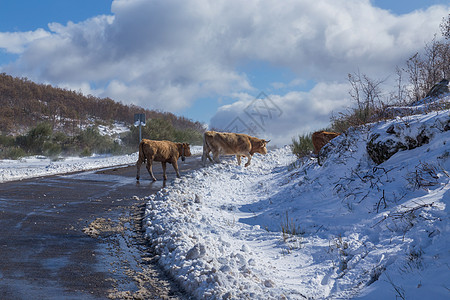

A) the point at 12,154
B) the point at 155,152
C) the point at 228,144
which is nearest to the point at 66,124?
the point at 12,154

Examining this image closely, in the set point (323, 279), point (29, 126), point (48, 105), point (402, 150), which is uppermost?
point (48, 105)

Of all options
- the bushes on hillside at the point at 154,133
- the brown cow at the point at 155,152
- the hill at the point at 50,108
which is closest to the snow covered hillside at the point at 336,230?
the brown cow at the point at 155,152

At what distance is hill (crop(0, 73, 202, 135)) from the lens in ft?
123

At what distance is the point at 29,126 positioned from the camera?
36875 mm

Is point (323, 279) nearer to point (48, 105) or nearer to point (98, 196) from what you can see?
point (98, 196)

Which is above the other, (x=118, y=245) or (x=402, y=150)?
(x=402, y=150)

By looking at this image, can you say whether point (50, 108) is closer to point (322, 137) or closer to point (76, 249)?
point (322, 137)

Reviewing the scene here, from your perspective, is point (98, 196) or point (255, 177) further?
point (255, 177)

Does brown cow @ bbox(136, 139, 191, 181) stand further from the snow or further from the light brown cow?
the snow

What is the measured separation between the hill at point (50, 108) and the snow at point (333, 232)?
32.0 meters

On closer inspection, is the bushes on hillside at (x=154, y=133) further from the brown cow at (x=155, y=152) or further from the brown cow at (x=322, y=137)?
the brown cow at (x=322, y=137)

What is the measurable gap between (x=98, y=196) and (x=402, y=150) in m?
7.18

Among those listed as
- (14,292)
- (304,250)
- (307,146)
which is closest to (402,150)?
(304,250)

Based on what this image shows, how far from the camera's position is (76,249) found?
5.29 meters
